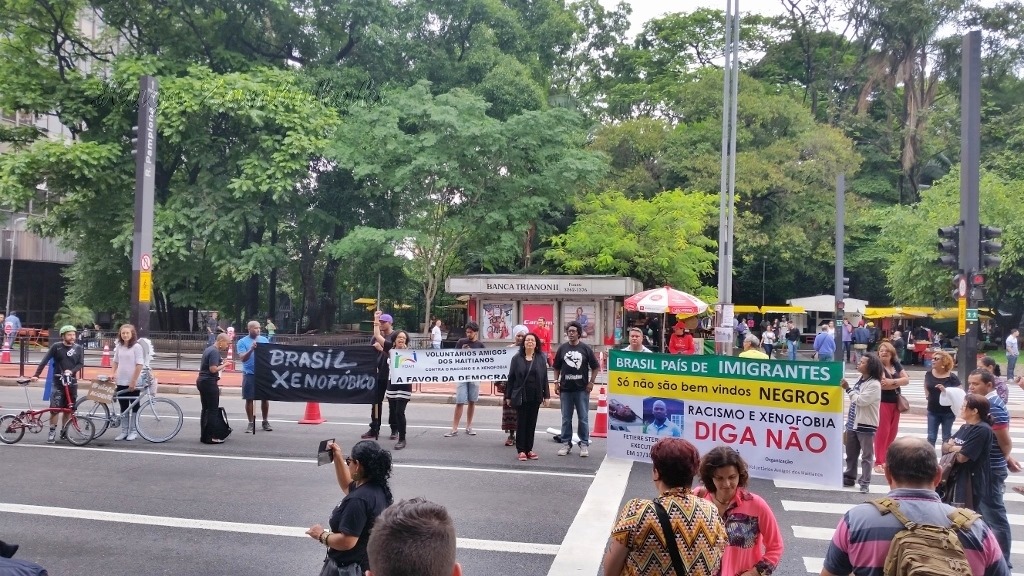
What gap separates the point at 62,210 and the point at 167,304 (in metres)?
6.33

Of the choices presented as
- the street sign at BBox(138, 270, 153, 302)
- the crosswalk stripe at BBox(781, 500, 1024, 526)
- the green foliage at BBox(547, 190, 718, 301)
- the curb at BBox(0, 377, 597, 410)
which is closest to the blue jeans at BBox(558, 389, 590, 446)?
the crosswalk stripe at BBox(781, 500, 1024, 526)

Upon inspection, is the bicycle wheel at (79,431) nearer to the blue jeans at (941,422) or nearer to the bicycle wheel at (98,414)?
the bicycle wheel at (98,414)

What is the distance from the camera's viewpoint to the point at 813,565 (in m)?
6.93

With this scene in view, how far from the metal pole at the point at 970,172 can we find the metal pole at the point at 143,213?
669 inches

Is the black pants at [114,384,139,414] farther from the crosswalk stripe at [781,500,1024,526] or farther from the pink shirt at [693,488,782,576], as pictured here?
the pink shirt at [693,488,782,576]

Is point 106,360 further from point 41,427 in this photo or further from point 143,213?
point 41,427

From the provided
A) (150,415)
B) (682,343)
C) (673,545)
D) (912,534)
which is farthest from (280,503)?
(682,343)

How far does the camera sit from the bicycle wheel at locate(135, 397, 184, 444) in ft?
40.1

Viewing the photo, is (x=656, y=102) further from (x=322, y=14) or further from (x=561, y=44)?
(x=322, y=14)

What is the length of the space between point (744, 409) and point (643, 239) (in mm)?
24595

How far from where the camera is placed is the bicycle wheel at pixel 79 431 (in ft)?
38.9

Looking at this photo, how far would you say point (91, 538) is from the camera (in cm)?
746

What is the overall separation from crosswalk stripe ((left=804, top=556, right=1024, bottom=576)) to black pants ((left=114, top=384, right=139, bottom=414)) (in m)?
9.43

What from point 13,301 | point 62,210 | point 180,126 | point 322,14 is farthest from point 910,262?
point 13,301
